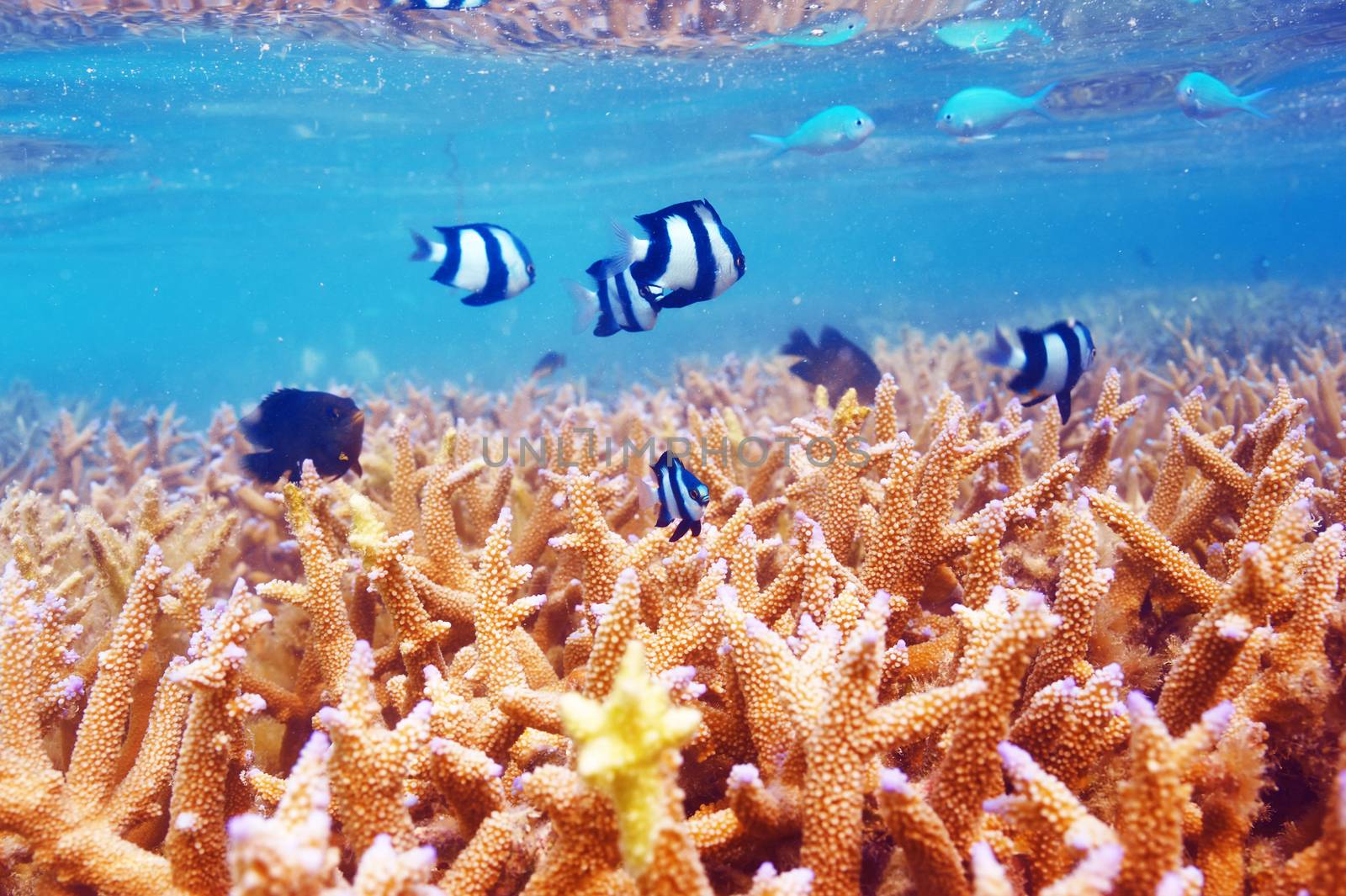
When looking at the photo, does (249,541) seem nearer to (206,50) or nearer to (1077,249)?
(206,50)

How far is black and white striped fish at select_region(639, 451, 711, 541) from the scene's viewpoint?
8.73 ft

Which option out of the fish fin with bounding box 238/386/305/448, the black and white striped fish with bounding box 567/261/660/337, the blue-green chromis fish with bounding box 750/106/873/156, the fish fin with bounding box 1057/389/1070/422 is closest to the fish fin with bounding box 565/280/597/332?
the black and white striped fish with bounding box 567/261/660/337

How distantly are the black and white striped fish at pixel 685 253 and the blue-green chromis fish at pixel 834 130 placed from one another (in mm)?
9595

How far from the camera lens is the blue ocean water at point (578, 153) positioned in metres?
18.4

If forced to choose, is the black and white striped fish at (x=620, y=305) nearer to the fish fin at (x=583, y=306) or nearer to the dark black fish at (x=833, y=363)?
the fish fin at (x=583, y=306)

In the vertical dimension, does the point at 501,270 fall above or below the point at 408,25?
below

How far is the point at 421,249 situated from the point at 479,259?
1.14 feet

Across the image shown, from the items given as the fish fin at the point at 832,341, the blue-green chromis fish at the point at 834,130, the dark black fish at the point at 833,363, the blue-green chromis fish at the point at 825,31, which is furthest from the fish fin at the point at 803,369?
the blue-green chromis fish at the point at 825,31

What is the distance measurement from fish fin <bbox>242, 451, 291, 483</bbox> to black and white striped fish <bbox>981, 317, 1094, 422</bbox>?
358 centimetres

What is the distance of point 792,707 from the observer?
1934 millimetres

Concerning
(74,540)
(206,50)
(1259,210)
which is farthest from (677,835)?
(1259,210)

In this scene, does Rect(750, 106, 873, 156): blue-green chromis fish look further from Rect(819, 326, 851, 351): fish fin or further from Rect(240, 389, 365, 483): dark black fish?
Rect(240, 389, 365, 483): dark black fish

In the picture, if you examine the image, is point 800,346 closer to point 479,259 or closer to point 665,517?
point 479,259

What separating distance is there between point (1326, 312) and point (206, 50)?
2593 centimetres
